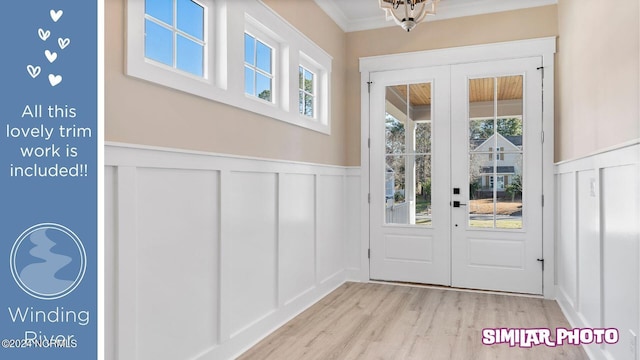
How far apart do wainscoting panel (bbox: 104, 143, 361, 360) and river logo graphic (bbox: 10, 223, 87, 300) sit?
186 millimetres

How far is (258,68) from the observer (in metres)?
3.11

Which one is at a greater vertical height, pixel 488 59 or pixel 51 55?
pixel 488 59

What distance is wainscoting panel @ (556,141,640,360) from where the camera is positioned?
6.20ft

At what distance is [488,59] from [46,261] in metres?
4.01

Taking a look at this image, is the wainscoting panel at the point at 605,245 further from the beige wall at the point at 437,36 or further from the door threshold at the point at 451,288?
the beige wall at the point at 437,36

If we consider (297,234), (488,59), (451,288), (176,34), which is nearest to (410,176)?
(451,288)

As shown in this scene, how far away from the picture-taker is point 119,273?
1756 millimetres

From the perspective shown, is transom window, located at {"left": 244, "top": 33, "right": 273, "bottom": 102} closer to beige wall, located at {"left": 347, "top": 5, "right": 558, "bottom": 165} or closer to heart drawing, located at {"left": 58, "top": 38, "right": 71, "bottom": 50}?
heart drawing, located at {"left": 58, "top": 38, "right": 71, "bottom": 50}

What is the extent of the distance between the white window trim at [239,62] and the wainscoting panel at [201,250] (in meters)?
0.36

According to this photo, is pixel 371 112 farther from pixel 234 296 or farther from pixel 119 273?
pixel 119 273

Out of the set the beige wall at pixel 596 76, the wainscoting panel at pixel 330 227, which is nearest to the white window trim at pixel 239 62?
the wainscoting panel at pixel 330 227

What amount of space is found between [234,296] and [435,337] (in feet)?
4.68

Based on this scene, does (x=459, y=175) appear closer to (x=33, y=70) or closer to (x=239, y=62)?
(x=239, y=62)

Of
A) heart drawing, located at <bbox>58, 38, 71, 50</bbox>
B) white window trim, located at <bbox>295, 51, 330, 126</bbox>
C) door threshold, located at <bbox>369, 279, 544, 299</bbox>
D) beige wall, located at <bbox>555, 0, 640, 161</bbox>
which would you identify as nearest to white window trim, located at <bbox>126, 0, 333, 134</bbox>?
white window trim, located at <bbox>295, 51, 330, 126</bbox>
